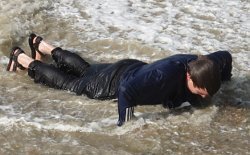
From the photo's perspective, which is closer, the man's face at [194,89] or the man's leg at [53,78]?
the man's face at [194,89]

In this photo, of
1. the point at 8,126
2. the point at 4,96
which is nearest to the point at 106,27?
the point at 4,96

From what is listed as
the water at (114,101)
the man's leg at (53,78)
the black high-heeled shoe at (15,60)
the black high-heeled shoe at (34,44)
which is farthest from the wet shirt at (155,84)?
the black high-heeled shoe at (34,44)

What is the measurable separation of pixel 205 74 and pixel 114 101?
124 centimetres

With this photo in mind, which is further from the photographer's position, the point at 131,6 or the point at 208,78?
the point at 131,6

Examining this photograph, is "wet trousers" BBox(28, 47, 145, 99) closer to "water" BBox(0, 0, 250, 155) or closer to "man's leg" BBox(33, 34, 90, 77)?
"man's leg" BBox(33, 34, 90, 77)

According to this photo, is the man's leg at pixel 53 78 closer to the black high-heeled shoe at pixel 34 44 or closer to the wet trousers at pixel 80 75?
the wet trousers at pixel 80 75

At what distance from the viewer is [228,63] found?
4.99 meters

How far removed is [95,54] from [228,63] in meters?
2.03

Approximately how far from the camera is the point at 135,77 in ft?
14.0

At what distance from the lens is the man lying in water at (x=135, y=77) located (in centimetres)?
416

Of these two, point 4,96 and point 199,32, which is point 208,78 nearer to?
point 4,96

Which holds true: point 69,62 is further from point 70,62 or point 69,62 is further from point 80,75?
point 80,75

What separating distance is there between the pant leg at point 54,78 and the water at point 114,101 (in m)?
0.09

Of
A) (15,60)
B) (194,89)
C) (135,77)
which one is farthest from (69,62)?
(194,89)
